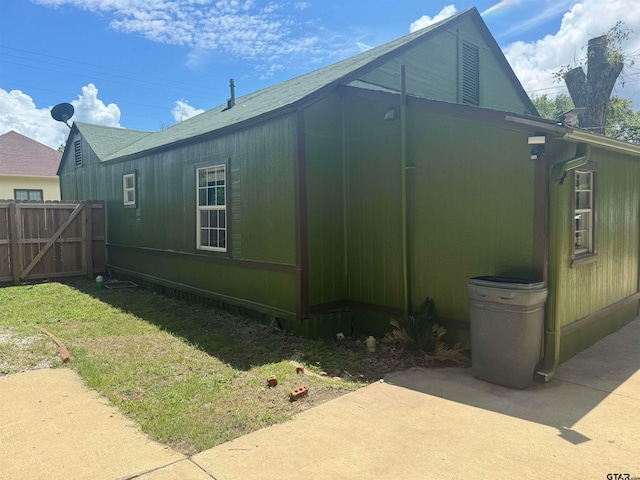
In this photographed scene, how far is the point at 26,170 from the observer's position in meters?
24.0

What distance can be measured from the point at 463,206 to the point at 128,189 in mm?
8915

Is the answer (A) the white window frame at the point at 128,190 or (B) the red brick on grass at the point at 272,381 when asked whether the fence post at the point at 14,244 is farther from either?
(B) the red brick on grass at the point at 272,381

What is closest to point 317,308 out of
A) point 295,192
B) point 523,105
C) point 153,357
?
point 295,192

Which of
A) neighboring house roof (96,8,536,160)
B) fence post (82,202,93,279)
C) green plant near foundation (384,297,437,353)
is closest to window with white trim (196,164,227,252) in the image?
neighboring house roof (96,8,536,160)

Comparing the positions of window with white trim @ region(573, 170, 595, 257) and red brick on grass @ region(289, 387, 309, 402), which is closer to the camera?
red brick on grass @ region(289, 387, 309, 402)

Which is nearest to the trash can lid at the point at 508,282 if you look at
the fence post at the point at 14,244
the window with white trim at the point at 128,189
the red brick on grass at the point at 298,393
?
the red brick on grass at the point at 298,393

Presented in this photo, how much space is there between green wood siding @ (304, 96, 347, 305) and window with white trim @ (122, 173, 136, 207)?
21.2 feet

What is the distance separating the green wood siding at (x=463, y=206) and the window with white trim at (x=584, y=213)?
114 centimetres

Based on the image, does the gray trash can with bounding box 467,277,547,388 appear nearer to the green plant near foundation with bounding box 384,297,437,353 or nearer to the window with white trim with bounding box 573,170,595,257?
the green plant near foundation with bounding box 384,297,437,353

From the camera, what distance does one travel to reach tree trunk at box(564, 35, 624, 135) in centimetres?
1478

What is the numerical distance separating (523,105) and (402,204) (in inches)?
294

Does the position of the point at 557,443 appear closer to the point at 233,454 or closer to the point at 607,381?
Result: the point at 607,381

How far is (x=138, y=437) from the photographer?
10.9ft

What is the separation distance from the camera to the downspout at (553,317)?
4.38 metres
